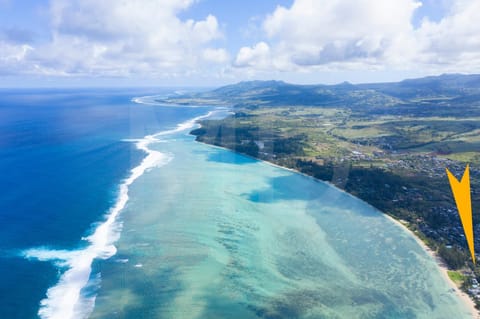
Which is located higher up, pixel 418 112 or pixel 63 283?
pixel 418 112

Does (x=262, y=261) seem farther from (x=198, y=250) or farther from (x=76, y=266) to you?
(x=76, y=266)

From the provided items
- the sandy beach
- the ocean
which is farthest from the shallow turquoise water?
the sandy beach

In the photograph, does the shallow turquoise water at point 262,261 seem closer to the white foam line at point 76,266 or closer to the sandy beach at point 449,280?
the sandy beach at point 449,280

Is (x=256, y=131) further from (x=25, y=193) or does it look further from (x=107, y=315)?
(x=107, y=315)

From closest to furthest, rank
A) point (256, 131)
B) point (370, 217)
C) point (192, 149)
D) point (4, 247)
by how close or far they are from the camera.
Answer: point (4, 247), point (370, 217), point (192, 149), point (256, 131)

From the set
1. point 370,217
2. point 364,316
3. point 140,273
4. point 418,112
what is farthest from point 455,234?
point 418,112

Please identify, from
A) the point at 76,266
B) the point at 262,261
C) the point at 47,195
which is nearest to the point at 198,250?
the point at 262,261

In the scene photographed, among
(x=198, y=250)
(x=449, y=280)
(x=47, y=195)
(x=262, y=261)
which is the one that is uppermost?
(x=47, y=195)
